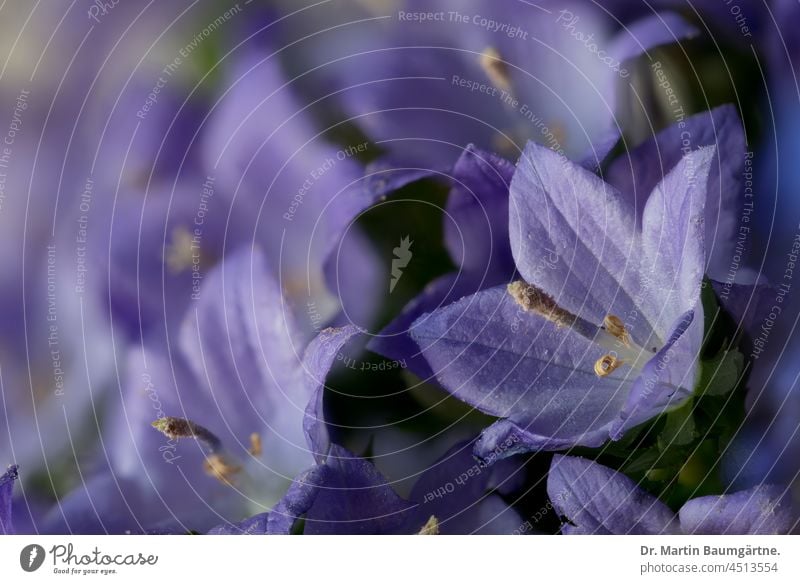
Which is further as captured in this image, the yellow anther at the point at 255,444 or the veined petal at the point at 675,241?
the yellow anther at the point at 255,444

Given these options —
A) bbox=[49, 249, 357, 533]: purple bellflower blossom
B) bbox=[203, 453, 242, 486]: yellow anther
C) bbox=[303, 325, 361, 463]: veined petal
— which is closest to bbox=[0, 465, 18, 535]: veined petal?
bbox=[49, 249, 357, 533]: purple bellflower blossom

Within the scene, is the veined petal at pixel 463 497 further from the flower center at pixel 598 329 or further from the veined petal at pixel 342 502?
the flower center at pixel 598 329

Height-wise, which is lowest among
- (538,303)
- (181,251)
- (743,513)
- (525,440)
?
(743,513)

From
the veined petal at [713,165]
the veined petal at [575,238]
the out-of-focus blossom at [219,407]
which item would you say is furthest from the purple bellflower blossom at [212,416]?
the veined petal at [713,165]

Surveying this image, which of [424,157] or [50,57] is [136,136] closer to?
[50,57]

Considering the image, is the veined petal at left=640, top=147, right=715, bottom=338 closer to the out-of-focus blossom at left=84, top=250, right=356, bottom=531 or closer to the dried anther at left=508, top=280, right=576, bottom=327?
the dried anther at left=508, top=280, right=576, bottom=327

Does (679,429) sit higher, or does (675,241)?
(675,241)

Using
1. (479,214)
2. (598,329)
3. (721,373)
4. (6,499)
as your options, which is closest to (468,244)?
(479,214)

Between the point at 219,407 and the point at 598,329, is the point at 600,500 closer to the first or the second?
the point at 598,329
